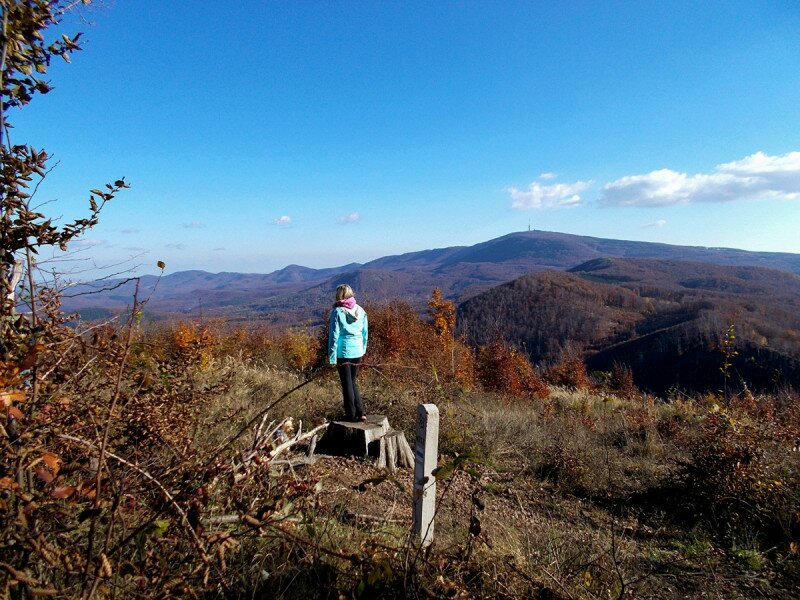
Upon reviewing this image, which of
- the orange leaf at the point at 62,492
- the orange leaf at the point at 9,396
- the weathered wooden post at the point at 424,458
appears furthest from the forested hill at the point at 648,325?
the orange leaf at the point at 9,396

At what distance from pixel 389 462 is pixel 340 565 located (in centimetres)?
322

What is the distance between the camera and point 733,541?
418 cm

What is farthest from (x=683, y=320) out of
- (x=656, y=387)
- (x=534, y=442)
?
(x=534, y=442)

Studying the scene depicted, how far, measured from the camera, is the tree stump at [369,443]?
5594 mm

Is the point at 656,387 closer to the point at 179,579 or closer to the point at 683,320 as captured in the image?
the point at 683,320

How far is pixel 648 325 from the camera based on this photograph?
93312 mm

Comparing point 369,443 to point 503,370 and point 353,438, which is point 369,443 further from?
point 503,370

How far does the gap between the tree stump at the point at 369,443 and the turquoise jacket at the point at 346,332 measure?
0.93 metres

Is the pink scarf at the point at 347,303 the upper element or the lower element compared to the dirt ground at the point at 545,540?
upper

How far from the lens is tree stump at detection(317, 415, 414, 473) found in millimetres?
5594

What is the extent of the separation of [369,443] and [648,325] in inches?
4022

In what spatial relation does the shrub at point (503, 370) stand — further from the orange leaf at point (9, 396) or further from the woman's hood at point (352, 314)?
the orange leaf at point (9, 396)

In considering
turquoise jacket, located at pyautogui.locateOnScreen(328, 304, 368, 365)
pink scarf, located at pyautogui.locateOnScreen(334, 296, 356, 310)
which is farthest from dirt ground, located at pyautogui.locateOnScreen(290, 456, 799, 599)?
pink scarf, located at pyautogui.locateOnScreen(334, 296, 356, 310)

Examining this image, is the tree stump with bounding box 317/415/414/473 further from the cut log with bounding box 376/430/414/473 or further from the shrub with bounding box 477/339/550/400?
the shrub with bounding box 477/339/550/400
